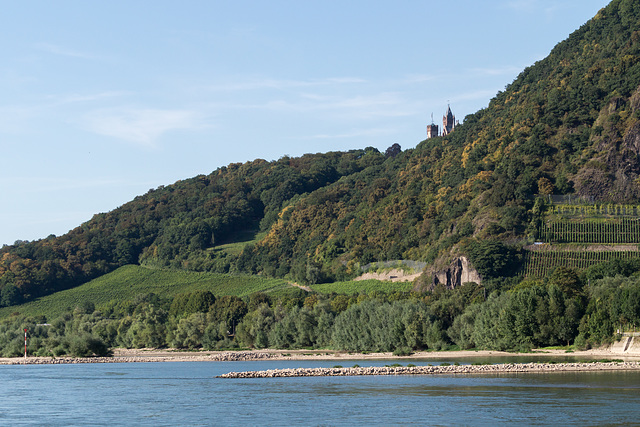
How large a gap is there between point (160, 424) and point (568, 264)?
8151 cm

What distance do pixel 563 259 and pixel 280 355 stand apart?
4415 cm

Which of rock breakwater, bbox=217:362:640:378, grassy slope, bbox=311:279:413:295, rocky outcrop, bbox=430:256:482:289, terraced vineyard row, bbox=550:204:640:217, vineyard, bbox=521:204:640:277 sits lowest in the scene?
rock breakwater, bbox=217:362:640:378

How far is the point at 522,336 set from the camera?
249ft

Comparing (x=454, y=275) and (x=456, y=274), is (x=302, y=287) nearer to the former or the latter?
(x=454, y=275)

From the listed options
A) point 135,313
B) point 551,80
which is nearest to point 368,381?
point 135,313

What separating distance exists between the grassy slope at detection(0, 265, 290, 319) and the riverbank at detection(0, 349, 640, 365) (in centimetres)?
4195

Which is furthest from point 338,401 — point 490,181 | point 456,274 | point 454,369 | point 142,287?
point 142,287

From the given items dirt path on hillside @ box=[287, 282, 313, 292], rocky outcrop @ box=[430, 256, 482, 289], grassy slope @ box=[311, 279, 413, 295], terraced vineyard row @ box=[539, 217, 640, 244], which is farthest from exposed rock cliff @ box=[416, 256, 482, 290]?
dirt path on hillside @ box=[287, 282, 313, 292]

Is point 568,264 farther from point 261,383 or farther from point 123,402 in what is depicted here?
point 123,402

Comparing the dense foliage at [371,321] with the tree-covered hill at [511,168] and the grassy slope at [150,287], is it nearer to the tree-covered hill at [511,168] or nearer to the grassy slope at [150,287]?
the grassy slope at [150,287]

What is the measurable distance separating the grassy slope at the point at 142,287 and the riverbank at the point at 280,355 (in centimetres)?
4195

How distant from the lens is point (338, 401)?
48.5m

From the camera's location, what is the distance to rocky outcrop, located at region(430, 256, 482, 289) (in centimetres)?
12162

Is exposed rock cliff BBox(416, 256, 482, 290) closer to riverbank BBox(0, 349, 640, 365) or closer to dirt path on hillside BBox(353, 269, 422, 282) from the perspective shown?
dirt path on hillside BBox(353, 269, 422, 282)
